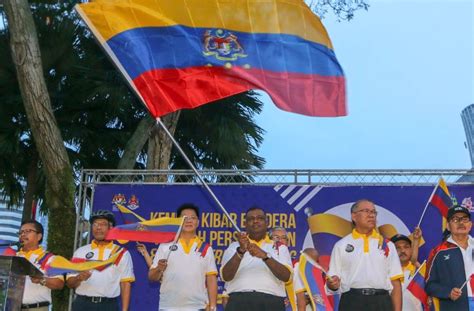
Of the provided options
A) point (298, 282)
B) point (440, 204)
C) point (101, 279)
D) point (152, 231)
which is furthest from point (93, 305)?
point (440, 204)

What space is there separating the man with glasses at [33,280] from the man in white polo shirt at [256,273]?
1762 mm

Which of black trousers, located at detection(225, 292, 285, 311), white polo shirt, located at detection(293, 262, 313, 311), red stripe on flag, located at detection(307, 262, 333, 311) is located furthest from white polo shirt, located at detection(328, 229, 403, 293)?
red stripe on flag, located at detection(307, 262, 333, 311)

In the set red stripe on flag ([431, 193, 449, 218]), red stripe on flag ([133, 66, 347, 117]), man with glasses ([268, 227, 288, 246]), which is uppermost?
red stripe on flag ([133, 66, 347, 117])

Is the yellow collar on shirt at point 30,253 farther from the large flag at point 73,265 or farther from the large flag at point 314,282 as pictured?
the large flag at point 314,282

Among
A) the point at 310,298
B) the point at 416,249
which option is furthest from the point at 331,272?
the point at 416,249

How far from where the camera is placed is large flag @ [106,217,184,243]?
5895mm

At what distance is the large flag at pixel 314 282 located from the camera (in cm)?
634

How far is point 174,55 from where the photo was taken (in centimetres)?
590

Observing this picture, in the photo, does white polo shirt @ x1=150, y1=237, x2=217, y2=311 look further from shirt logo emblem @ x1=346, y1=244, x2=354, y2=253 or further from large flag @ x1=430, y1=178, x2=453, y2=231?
large flag @ x1=430, y1=178, x2=453, y2=231

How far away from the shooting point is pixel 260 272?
209 inches

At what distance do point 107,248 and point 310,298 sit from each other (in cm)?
213

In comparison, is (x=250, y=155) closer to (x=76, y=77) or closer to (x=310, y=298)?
(x=76, y=77)

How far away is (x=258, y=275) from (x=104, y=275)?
168 cm

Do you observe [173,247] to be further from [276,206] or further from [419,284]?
[419,284]
